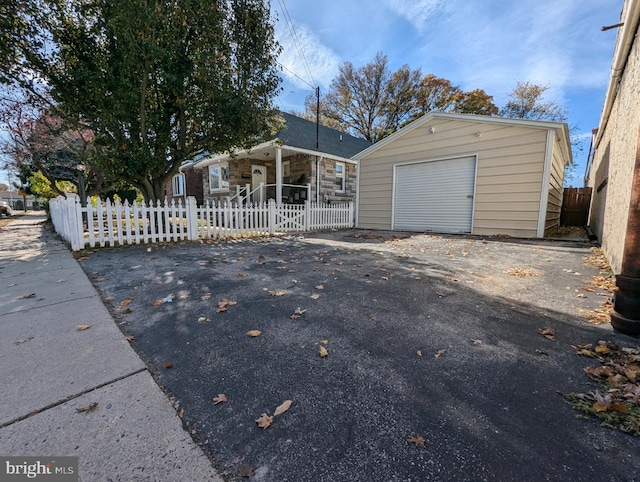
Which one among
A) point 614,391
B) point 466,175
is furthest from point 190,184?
point 614,391

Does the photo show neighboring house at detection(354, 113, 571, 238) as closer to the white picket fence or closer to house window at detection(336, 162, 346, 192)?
the white picket fence

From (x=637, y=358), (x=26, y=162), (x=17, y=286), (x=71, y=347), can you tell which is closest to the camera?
(x=637, y=358)

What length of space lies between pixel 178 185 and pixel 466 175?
18916 millimetres

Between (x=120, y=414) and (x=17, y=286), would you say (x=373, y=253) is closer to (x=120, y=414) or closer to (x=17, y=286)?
(x=120, y=414)

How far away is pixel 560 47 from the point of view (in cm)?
1059

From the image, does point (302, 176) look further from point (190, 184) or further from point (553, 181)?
point (190, 184)

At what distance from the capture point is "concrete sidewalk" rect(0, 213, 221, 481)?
3.79 ft

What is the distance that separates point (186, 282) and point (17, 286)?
6.70 ft

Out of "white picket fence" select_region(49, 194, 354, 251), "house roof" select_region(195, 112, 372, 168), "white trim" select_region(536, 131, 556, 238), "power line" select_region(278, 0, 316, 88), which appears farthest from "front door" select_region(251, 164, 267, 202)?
"white trim" select_region(536, 131, 556, 238)

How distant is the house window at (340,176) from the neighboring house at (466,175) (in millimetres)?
3131

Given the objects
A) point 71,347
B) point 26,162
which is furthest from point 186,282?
point 26,162

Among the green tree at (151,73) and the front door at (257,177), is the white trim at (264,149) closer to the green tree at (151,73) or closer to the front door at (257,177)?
the front door at (257,177)

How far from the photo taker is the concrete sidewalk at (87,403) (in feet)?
3.79

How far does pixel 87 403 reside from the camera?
148cm
